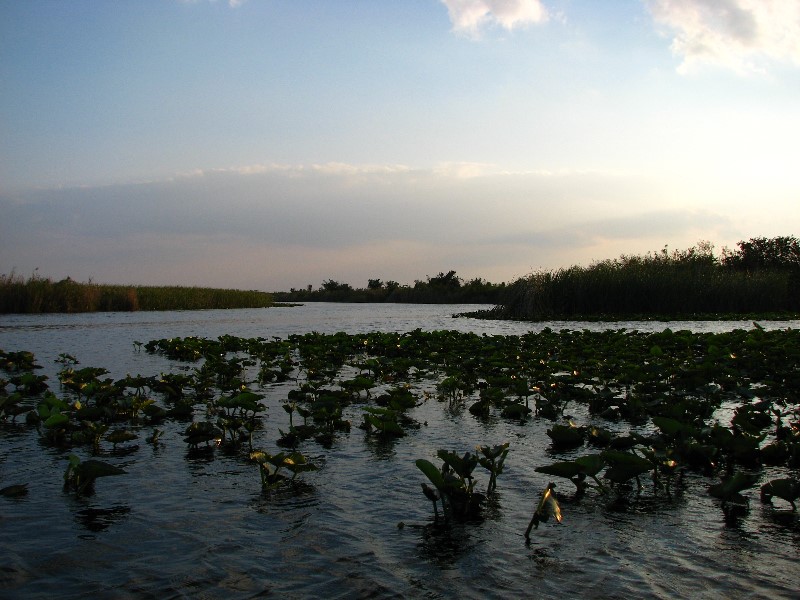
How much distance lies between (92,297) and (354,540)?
125ft

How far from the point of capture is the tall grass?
33.5 metres

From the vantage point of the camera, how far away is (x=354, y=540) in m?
4.00

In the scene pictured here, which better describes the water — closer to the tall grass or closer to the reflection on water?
the reflection on water

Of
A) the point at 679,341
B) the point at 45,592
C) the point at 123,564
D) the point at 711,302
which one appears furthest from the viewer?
the point at 711,302

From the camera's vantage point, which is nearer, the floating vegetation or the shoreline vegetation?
the floating vegetation

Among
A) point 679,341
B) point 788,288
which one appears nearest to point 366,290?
point 788,288

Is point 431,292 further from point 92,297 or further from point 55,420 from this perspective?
point 55,420

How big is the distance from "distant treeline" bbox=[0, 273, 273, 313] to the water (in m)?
33.4

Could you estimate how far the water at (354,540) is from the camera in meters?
3.35

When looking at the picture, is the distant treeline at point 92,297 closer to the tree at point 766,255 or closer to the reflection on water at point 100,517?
the reflection on water at point 100,517

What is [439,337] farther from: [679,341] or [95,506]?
[95,506]

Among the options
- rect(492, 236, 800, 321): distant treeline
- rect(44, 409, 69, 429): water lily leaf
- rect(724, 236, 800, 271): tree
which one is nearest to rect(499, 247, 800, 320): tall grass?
rect(492, 236, 800, 321): distant treeline

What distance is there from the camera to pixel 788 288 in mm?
41656

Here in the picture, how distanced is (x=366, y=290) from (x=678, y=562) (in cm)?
8655
